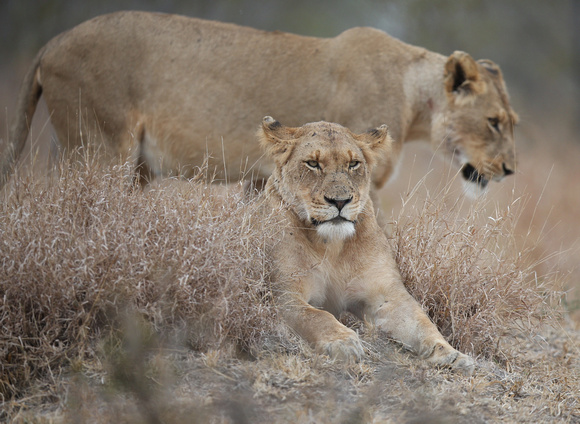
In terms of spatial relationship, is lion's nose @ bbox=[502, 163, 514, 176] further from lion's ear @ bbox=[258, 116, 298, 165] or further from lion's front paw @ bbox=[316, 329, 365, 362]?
lion's front paw @ bbox=[316, 329, 365, 362]

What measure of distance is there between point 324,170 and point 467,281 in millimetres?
974

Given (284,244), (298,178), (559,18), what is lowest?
(559,18)

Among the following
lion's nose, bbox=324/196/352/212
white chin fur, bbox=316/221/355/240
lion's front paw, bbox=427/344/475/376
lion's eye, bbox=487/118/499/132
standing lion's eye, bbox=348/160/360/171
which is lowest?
lion's front paw, bbox=427/344/475/376

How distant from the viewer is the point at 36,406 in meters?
3.25

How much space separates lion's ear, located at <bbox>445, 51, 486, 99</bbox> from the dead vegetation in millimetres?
2358

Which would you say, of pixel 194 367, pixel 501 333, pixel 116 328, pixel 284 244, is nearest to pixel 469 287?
pixel 501 333

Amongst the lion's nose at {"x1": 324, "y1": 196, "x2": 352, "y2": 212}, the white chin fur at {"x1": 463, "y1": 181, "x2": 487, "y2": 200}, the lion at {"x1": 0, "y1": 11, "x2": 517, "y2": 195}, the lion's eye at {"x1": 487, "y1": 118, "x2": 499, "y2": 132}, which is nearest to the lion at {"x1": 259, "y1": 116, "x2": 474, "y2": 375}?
the lion's nose at {"x1": 324, "y1": 196, "x2": 352, "y2": 212}

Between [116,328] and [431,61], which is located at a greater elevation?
[431,61]

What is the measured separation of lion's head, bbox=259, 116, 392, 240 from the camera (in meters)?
3.92

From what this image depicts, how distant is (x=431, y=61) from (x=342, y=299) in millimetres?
2704

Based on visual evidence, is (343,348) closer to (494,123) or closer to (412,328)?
(412,328)

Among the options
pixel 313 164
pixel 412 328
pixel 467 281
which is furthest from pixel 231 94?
pixel 412 328

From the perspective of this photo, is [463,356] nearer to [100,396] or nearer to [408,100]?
[100,396]

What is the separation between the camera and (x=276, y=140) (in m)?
4.33
